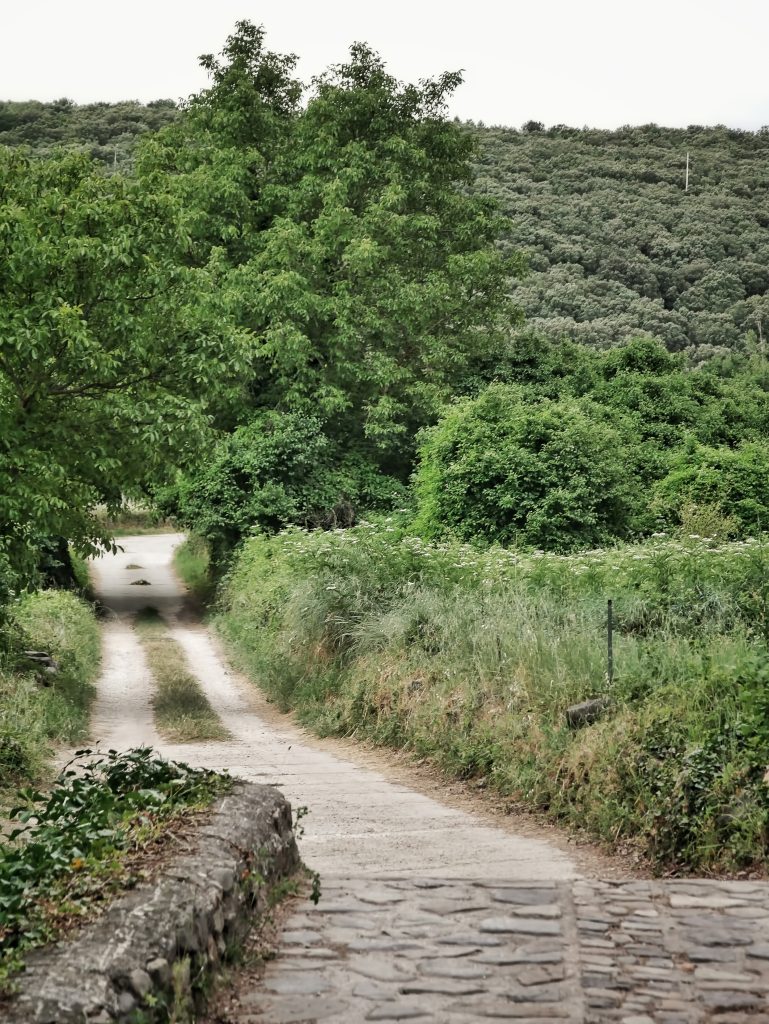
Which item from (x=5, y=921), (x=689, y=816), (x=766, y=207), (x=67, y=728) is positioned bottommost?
(x=67, y=728)

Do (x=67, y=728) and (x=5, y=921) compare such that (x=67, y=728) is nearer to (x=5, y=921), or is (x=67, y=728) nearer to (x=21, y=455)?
(x=21, y=455)

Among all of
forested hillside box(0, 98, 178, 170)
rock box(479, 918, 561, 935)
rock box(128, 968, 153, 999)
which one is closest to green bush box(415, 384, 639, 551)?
rock box(479, 918, 561, 935)

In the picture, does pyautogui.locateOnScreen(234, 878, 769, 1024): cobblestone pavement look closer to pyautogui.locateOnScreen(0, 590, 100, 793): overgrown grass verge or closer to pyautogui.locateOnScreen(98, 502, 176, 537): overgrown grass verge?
pyautogui.locateOnScreen(0, 590, 100, 793): overgrown grass verge

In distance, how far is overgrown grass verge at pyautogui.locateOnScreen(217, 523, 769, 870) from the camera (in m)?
8.03

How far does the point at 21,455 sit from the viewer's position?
15.3 m

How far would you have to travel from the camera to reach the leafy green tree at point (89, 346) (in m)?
15.3

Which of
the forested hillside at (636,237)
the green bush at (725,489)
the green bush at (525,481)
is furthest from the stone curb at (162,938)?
the forested hillside at (636,237)

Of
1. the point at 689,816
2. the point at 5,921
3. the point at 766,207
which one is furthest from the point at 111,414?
the point at 766,207

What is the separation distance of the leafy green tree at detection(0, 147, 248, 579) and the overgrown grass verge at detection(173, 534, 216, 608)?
1494cm

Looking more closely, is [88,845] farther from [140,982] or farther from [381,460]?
[381,460]

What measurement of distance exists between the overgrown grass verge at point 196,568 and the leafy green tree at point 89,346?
588 inches

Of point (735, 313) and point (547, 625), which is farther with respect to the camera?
point (735, 313)

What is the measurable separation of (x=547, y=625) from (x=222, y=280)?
19.9m

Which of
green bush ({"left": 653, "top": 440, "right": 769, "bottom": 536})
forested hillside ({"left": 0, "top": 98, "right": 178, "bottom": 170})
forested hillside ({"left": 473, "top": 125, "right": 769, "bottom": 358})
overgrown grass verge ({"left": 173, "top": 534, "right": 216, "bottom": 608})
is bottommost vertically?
overgrown grass verge ({"left": 173, "top": 534, "right": 216, "bottom": 608})
